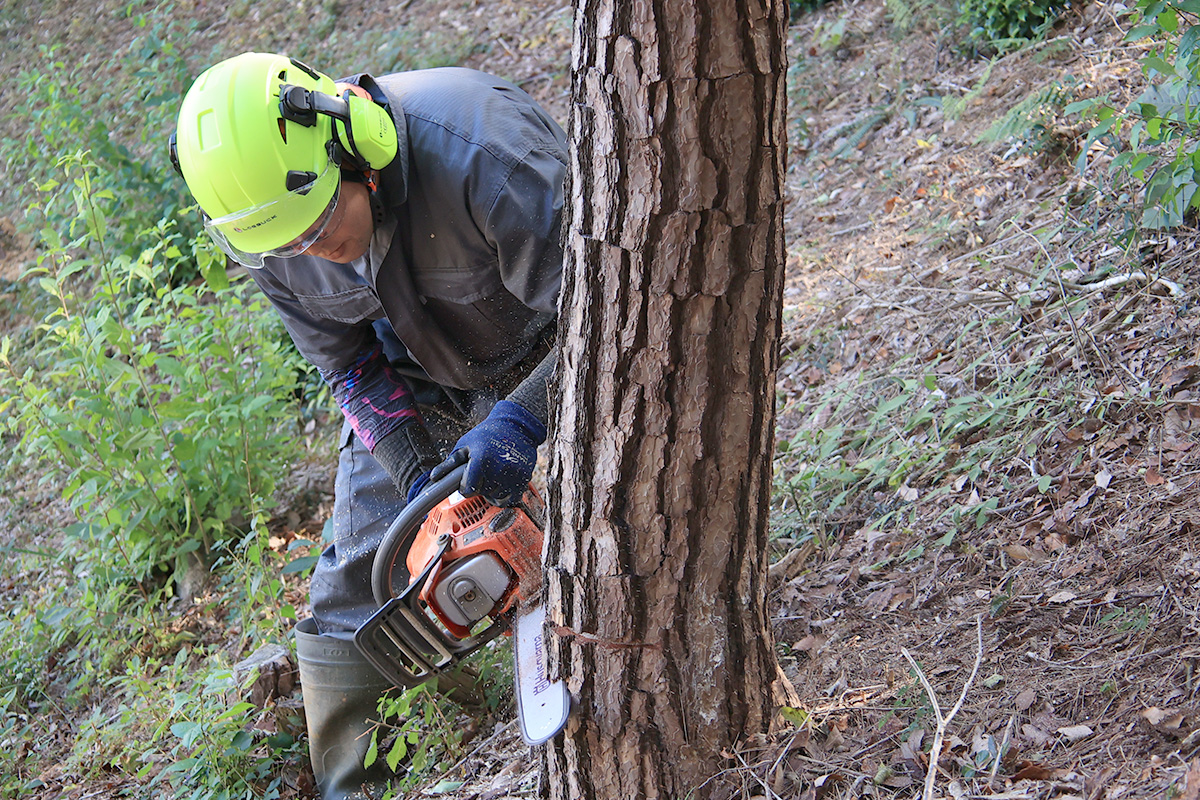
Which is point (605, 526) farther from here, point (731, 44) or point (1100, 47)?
point (1100, 47)

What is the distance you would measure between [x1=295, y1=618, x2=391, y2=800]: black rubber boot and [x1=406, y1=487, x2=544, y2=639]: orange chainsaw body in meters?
0.85

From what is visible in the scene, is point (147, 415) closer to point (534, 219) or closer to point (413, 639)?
point (413, 639)

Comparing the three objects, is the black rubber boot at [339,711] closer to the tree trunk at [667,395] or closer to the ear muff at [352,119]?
the tree trunk at [667,395]

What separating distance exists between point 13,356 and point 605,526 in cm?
779

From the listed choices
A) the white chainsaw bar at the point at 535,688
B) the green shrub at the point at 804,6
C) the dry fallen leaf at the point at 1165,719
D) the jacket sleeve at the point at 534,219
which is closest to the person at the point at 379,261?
the jacket sleeve at the point at 534,219

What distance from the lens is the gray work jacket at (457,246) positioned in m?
2.43

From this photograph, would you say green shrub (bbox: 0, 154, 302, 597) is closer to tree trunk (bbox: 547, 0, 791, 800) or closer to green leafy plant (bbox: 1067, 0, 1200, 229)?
tree trunk (bbox: 547, 0, 791, 800)

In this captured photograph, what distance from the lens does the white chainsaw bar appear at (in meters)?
1.98

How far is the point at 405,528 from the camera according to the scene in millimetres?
2389

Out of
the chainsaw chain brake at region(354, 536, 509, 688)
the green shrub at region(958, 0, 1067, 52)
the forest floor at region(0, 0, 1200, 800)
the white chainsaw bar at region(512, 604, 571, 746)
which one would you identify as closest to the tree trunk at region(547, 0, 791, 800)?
the white chainsaw bar at region(512, 604, 571, 746)

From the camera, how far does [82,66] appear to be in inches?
382

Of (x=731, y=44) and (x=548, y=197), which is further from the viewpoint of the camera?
(x=548, y=197)

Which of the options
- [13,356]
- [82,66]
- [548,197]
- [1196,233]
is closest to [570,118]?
[548,197]

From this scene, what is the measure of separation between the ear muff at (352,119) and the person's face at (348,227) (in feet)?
0.28
